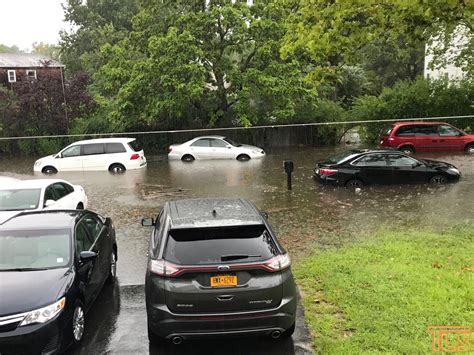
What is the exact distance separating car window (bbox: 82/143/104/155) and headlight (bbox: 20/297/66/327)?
54.3 ft

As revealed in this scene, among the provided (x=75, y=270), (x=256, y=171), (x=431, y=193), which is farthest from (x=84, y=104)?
(x=75, y=270)

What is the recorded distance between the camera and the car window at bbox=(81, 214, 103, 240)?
7.59 meters

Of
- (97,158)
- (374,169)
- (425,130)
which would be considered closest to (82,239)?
(374,169)

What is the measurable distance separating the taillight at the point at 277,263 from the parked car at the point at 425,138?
18.3 m

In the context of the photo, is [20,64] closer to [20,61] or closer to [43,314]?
[20,61]

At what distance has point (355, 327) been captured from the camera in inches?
241

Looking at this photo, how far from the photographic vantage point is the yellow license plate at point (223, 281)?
17.0 feet

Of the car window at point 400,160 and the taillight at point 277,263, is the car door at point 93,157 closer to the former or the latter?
the car window at point 400,160

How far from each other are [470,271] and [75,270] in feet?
20.3

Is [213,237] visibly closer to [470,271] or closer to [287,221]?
[470,271]

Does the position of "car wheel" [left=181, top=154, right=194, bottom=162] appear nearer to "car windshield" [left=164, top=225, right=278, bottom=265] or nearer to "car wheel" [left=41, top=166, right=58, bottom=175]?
"car wheel" [left=41, top=166, right=58, bottom=175]

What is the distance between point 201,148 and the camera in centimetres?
2355

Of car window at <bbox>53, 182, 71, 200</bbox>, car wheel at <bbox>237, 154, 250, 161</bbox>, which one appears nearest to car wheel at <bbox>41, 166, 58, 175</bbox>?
car wheel at <bbox>237, 154, 250, 161</bbox>

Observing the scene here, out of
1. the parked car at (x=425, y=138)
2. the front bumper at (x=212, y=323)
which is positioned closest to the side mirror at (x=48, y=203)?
the front bumper at (x=212, y=323)
